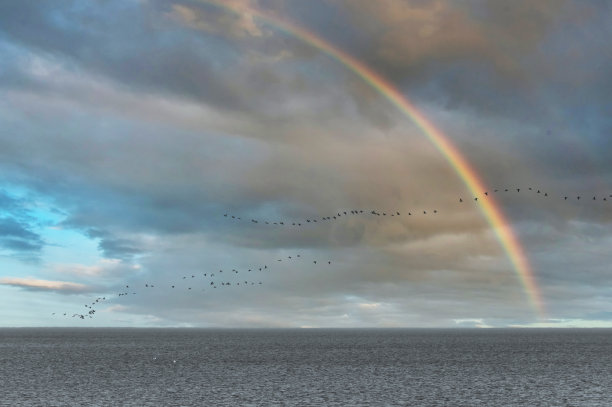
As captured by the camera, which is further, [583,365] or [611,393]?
[583,365]

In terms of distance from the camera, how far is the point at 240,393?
100312mm

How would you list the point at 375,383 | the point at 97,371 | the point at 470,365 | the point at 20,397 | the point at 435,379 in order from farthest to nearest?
the point at 470,365
the point at 97,371
the point at 435,379
the point at 375,383
the point at 20,397

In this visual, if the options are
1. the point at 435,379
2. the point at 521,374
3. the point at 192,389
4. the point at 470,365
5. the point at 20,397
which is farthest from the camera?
the point at 470,365

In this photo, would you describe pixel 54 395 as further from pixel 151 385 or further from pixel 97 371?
pixel 97 371

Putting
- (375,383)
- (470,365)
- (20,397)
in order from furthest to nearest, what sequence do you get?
(470,365)
(375,383)
(20,397)

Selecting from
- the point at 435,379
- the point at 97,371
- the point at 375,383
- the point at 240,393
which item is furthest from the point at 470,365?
the point at 97,371

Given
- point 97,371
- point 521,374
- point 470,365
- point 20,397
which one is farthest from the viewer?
point 470,365

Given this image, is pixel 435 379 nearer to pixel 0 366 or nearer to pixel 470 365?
pixel 470 365

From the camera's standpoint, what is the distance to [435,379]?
4862 inches

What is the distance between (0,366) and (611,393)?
144 meters

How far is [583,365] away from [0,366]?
153328mm

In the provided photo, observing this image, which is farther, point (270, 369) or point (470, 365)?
point (470, 365)

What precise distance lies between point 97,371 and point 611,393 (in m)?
107

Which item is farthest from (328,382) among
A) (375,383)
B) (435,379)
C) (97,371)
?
(97,371)
